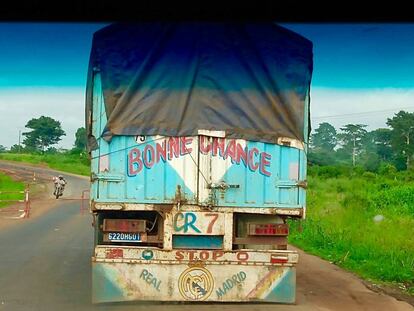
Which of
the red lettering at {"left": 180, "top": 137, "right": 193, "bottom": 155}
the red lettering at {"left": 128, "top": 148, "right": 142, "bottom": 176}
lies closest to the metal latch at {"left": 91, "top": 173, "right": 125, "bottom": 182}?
the red lettering at {"left": 128, "top": 148, "right": 142, "bottom": 176}

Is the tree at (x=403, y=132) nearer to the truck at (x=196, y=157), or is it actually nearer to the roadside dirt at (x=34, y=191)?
the roadside dirt at (x=34, y=191)

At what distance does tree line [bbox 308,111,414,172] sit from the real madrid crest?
74.9 ft

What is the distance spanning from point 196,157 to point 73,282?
11.4ft

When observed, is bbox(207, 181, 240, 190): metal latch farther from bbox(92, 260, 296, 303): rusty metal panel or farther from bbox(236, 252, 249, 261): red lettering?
bbox(92, 260, 296, 303): rusty metal panel

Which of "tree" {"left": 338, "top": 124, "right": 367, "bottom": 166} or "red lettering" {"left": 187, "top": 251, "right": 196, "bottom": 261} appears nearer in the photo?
"red lettering" {"left": 187, "top": 251, "right": 196, "bottom": 261}

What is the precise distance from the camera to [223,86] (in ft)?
27.6

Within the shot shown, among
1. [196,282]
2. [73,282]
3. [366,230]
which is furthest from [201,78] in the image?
[366,230]

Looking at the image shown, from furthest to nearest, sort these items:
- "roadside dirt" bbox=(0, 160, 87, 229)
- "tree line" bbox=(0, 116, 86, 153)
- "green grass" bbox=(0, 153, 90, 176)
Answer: "green grass" bbox=(0, 153, 90, 176), "tree line" bbox=(0, 116, 86, 153), "roadside dirt" bbox=(0, 160, 87, 229)

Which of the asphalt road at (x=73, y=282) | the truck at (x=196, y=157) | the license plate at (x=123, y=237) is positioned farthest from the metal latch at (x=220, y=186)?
the asphalt road at (x=73, y=282)

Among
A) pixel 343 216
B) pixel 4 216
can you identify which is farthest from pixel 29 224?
pixel 343 216

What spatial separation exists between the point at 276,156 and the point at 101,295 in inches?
103

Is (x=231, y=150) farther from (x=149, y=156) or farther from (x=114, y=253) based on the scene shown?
(x=114, y=253)

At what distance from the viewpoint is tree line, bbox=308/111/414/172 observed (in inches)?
1236

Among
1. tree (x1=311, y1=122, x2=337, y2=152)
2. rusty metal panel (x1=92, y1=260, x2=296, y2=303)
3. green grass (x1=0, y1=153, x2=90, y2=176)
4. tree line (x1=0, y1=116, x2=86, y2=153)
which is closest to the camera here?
rusty metal panel (x1=92, y1=260, x2=296, y2=303)
